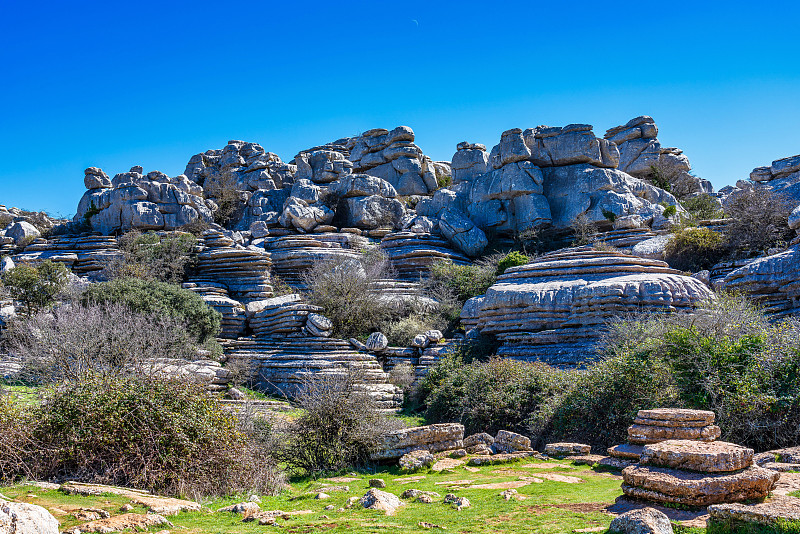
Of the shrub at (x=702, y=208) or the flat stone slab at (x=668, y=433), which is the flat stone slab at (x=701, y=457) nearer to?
the flat stone slab at (x=668, y=433)

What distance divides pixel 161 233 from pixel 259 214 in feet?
25.1

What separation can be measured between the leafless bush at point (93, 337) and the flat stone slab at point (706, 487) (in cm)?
1105

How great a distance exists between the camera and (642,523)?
4918 mm

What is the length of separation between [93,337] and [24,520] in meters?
13.4

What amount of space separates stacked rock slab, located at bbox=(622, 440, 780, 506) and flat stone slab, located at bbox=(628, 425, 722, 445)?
146 cm

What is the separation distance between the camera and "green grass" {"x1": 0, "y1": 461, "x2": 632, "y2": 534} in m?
5.88

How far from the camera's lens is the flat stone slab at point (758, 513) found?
493cm

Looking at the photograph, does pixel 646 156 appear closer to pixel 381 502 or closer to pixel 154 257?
pixel 154 257

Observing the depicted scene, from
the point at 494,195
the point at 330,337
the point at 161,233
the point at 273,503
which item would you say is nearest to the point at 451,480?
the point at 273,503

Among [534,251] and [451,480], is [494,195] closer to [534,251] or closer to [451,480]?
[534,251]

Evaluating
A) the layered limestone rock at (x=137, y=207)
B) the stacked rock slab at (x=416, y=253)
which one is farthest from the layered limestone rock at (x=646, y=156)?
the layered limestone rock at (x=137, y=207)

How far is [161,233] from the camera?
34.5m

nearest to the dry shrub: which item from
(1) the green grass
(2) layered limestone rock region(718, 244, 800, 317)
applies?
(1) the green grass

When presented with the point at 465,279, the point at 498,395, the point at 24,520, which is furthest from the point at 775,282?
the point at 24,520
